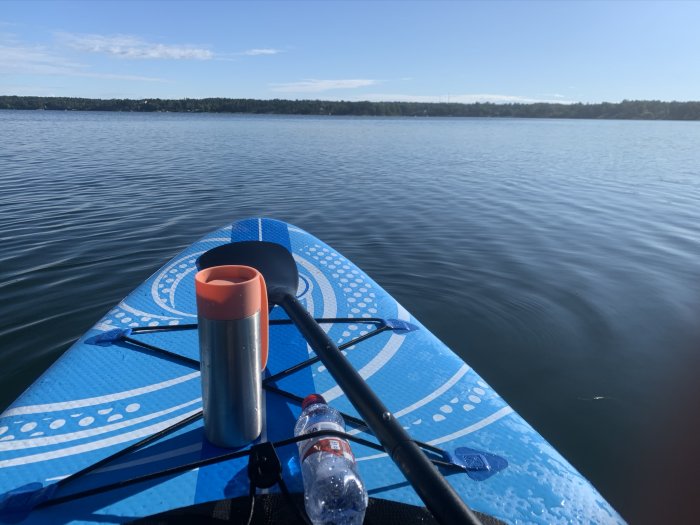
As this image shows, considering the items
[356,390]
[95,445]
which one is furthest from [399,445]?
[95,445]

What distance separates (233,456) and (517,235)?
21.3ft

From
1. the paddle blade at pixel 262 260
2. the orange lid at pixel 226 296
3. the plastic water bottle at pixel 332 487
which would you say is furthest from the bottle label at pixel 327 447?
the paddle blade at pixel 262 260

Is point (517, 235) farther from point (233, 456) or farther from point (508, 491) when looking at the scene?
point (233, 456)

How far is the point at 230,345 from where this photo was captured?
3.90 ft

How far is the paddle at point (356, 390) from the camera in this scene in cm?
94

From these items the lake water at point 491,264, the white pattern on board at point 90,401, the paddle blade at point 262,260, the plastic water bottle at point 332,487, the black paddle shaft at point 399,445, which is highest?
the paddle blade at point 262,260

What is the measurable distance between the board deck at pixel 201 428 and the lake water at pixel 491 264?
1.15 m

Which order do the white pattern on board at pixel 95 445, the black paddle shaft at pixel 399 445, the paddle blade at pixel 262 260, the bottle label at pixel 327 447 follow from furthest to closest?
1. the paddle blade at pixel 262 260
2. the white pattern on board at pixel 95 445
3. the bottle label at pixel 327 447
4. the black paddle shaft at pixel 399 445

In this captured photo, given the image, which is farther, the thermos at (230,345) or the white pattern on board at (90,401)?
the white pattern on board at (90,401)

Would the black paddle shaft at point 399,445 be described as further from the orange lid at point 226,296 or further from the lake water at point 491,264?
the lake water at point 491,264

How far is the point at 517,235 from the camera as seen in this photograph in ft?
23.3

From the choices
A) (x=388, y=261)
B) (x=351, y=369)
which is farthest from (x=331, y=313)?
(x=388, y=261)

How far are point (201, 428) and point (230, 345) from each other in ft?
1.97

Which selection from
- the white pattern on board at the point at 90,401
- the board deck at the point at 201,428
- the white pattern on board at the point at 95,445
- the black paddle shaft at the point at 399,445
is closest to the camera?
the black paddle shaft at the point at 399,445
